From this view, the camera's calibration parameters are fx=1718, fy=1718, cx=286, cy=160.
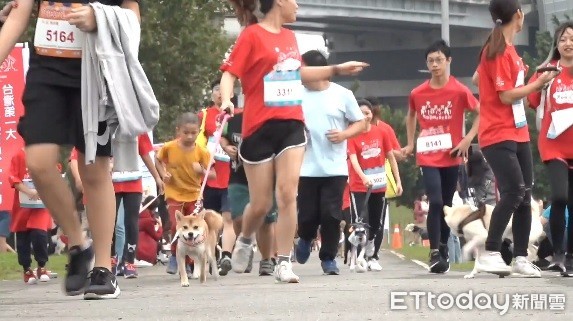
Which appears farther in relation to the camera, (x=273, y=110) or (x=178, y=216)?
(x=178, y=216)

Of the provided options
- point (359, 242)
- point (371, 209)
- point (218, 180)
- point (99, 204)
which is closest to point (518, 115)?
point (99, 204)

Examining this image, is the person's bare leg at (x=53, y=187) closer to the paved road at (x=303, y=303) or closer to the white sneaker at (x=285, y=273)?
the paved road at (x=303, y=303)

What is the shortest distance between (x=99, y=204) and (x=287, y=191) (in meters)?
2.65

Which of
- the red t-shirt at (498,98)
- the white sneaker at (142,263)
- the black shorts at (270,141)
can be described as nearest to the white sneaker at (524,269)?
the red t-shirt at (498,98)

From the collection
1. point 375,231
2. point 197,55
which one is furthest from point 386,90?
point 375,231

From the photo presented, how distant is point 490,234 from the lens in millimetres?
11688

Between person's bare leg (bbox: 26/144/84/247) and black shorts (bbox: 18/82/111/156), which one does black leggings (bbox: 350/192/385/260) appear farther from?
black shorts (bbox: 18/82/111/156)

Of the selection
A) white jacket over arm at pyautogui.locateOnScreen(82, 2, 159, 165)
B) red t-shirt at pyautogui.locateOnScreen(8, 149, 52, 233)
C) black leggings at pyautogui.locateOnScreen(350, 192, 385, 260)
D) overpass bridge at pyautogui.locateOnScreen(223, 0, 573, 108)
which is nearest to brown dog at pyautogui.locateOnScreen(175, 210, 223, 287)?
red t-shirt at pyautogui.locateOnScreen(8, 149, 52, 233)

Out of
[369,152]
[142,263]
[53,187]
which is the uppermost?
[53,187]

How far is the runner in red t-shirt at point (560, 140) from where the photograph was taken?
12438mm

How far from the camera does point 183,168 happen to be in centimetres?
1595

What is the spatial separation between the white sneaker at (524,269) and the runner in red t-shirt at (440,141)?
5.62ft

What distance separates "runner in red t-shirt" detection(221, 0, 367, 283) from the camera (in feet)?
36.3

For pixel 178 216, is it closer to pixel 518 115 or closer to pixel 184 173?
pixel 184 173
